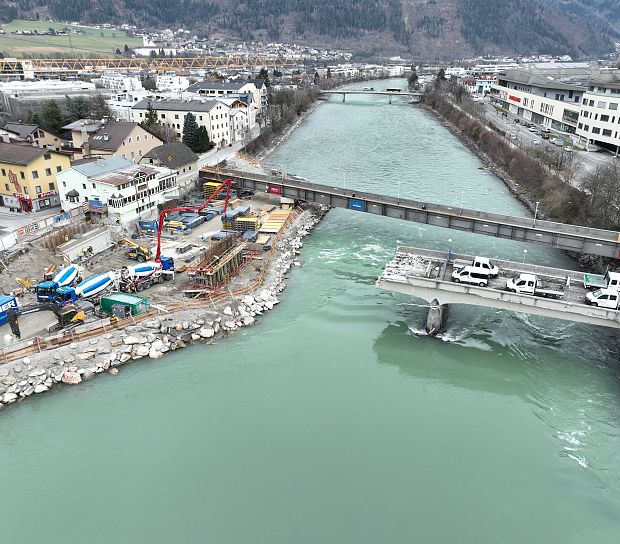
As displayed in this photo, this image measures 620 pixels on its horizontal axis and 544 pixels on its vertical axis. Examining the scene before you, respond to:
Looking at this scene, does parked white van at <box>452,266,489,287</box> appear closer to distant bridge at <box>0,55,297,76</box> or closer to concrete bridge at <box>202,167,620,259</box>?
concrete bridge at <box>202,167,620,259</box>

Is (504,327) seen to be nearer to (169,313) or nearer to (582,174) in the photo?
(169,313)

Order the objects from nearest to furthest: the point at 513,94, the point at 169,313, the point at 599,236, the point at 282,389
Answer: the point at 282,389 < the point at 169,313 < the point at 599,236 < the point at 513,94

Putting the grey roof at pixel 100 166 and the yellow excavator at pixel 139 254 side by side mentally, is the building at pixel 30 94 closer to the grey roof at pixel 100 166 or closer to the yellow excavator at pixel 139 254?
the grey roof at pixel 100 166

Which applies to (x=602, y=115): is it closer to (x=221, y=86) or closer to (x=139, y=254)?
(x=139, y=254)

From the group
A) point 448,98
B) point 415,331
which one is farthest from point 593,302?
point 448,98

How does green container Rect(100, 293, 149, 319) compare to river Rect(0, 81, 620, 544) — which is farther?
green container Rect(100, 293, 149, 319)

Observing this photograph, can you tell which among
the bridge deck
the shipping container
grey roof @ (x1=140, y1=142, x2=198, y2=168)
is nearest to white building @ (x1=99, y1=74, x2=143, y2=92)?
grey roof @ (x1=140, y1=142, x2=198, y2=168)

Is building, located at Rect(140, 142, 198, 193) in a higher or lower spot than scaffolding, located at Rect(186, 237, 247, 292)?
higher
